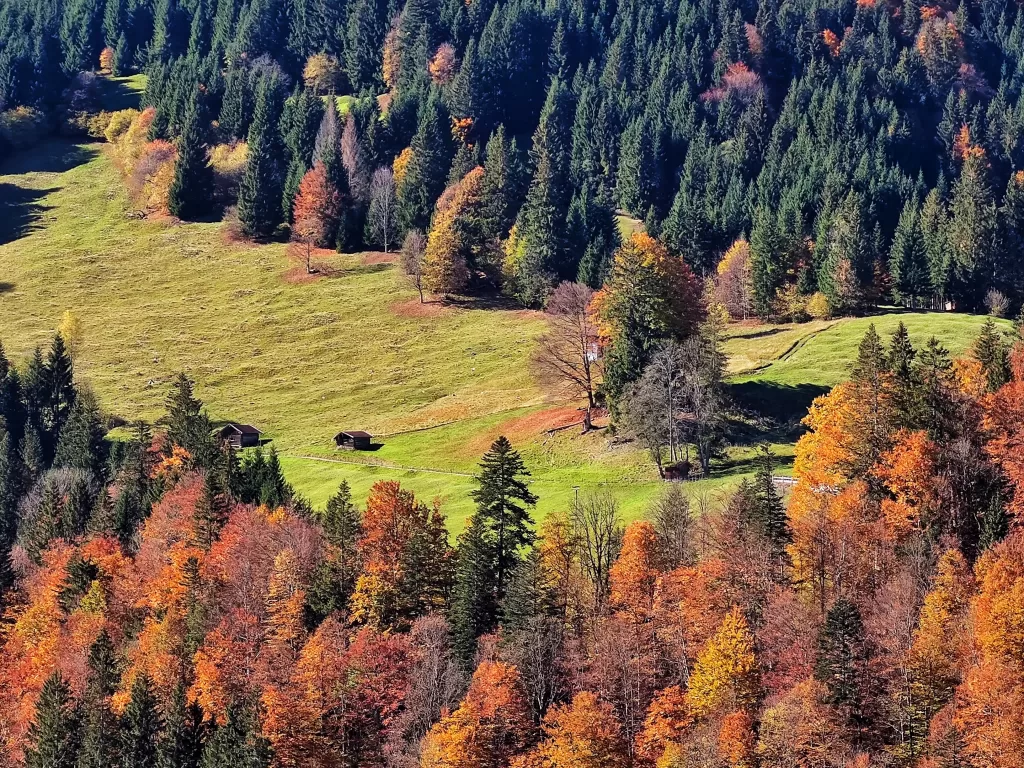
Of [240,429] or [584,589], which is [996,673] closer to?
[584,589]

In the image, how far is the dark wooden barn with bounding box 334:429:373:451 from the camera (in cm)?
12038

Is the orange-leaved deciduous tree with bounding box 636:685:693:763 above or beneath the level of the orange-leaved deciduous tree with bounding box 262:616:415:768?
above

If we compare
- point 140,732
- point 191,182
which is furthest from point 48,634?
point 191,182

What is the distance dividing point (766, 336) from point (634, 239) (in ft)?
91.0

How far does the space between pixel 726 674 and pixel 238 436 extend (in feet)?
210

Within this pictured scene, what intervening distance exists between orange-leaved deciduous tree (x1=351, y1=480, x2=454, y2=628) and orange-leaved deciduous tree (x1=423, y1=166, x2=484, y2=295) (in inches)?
2893

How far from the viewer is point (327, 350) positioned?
151m

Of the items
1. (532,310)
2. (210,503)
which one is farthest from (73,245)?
(210,503)

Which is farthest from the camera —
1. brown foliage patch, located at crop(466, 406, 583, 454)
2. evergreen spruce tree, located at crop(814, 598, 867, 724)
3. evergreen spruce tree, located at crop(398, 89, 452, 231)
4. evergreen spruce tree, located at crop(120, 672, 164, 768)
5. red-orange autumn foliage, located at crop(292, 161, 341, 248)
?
evergreen spruce tree, located at crop(398, 89, 452, 231)

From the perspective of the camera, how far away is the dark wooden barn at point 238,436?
4966 inches

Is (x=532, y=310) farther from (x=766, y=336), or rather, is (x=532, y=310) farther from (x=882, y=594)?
(x=882, y=594)

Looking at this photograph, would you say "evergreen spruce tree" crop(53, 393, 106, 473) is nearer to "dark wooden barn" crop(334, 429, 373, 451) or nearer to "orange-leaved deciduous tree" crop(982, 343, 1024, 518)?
"dark wooden barn" crop(334, 429, 373, 451)

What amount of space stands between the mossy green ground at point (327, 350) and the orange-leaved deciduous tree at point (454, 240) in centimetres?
360

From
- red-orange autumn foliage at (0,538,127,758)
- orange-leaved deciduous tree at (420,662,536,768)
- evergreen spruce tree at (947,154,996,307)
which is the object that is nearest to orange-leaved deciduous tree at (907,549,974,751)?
orange-leaved deciduous tree at (420,662,536,768)
